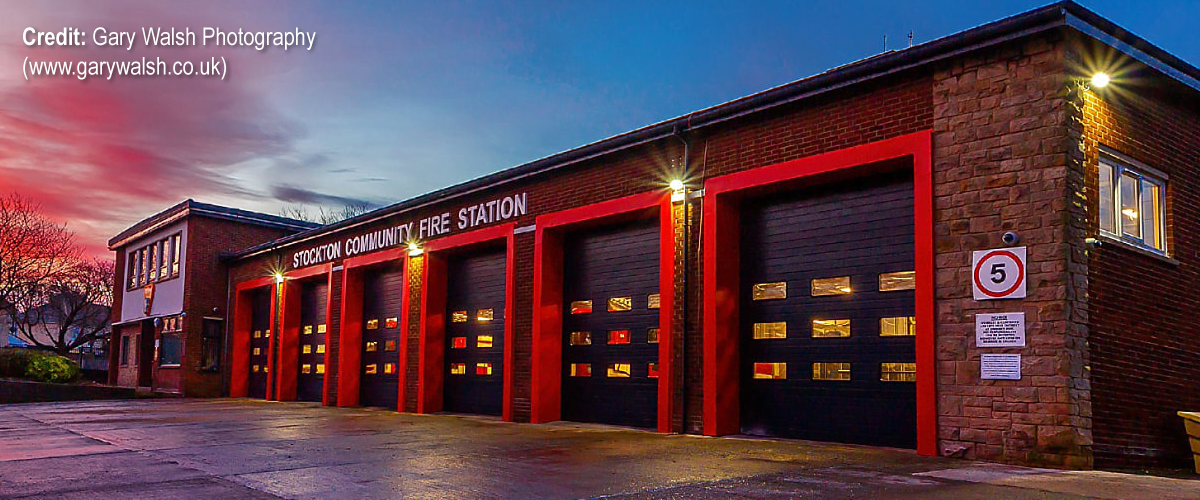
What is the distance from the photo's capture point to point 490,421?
57.6ft

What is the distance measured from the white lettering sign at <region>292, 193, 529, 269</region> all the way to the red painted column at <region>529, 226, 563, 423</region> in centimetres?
129

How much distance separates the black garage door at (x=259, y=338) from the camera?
100.0 ft

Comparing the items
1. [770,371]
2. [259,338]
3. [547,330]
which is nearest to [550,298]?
[547,330]

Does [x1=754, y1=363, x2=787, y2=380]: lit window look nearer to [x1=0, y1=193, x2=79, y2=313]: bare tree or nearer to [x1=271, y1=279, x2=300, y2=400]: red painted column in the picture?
[x1=271, y1=279, x2=300, y2=400]: red painted column

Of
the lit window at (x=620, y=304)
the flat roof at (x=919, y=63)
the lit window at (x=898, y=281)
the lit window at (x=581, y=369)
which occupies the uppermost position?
the flat roof at (x=919, y=63)

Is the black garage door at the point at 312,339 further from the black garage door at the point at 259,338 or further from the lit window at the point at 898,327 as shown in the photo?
the lit window at the point at 898,327

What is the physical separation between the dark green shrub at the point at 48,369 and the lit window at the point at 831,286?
3268cm

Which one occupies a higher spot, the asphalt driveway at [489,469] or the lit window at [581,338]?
the lit window at [581,338]

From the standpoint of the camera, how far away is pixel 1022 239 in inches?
409

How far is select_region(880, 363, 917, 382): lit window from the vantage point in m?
11.8

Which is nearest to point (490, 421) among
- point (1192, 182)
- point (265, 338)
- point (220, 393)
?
point (1192, 182)

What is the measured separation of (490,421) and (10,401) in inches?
822

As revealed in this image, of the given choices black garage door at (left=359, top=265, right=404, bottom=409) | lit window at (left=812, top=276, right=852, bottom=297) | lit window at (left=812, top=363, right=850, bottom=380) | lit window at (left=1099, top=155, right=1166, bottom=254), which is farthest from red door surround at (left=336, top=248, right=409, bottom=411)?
lit window at (left=1099, top=155, right=1166, bottom=254)

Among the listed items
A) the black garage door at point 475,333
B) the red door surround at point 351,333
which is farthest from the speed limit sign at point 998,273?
the red door surround at point 351,333
